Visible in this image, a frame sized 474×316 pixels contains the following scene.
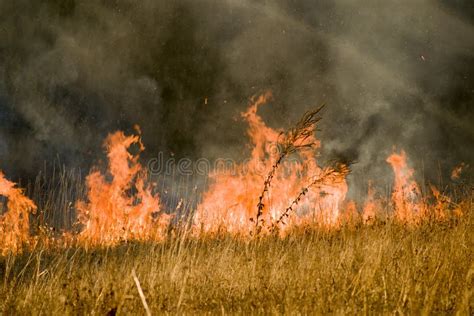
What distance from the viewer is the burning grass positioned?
3260mm

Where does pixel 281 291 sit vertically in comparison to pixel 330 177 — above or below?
below

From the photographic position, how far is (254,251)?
4.61 metres

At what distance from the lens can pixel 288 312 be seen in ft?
9.01

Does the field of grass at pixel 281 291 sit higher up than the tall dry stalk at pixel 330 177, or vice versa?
the tall dry stalk at pixel 330 177

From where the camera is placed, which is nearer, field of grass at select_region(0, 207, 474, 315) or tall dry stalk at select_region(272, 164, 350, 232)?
field of grass at select_region(0, 207, 474, 315)

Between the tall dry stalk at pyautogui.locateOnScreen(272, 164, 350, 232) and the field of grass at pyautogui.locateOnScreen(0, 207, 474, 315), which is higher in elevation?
the tall dry stalk at pyautogui.locateOnScreen(272, 164, 350, 232)

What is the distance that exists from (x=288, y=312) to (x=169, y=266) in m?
1.71

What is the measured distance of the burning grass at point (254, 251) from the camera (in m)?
3.26

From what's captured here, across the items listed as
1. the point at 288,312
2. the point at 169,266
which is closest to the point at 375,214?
the point at 169,266

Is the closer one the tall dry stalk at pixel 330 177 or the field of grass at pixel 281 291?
the field of grass at pixel 281 291

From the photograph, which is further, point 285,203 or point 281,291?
point 285,203

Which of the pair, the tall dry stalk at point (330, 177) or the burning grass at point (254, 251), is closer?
the burning grass at point (254, 251)

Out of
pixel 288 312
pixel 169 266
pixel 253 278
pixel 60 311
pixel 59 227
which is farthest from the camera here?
pixel 59 227

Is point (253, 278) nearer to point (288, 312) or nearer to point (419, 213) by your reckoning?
point (288, 312)
